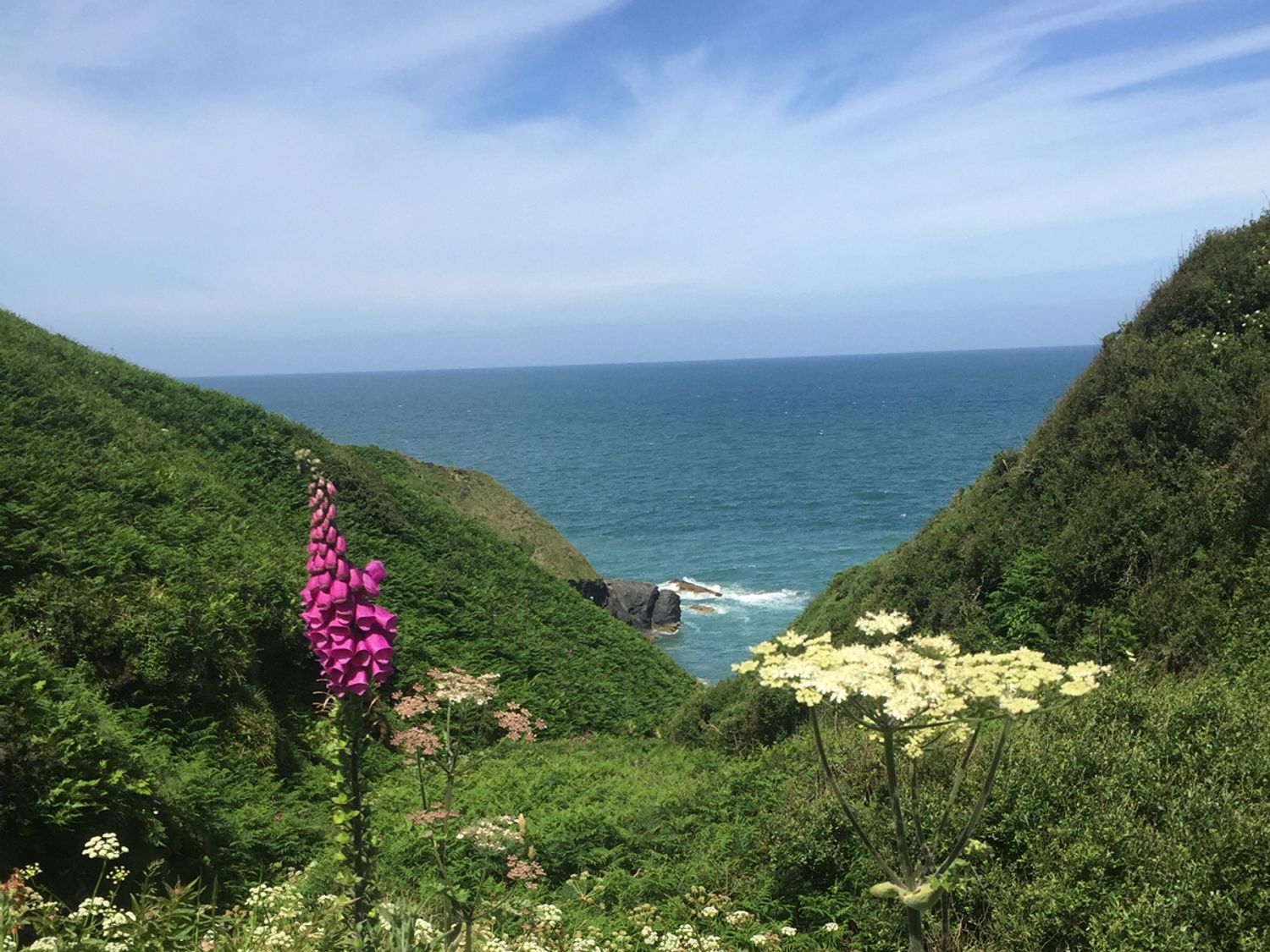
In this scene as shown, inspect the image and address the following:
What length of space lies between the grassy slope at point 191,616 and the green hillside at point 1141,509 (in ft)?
30.4

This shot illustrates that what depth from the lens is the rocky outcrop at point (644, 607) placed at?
40.5 metres

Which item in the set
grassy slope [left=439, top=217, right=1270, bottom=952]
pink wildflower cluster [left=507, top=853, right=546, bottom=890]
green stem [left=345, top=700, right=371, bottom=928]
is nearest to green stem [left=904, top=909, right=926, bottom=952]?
grassy slope [left=439, top=217, right=1270, bottom=952]

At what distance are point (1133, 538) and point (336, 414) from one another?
186 m

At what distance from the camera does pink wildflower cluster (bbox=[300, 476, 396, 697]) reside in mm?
3746

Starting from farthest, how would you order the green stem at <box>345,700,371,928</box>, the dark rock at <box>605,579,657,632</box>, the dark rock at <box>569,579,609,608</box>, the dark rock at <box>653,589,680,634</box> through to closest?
the dark rock at <box>653,589,680,634</box> → the dark rock at <box>605,579,657,632</box> → the dark rock at <box>569,579,609,608</box> → the green stem at <box>345,700,371,928</box>

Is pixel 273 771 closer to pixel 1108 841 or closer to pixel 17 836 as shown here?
pixel 17 836

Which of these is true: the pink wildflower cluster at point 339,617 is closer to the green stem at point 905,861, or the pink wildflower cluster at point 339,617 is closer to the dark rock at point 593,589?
the green stem at point 905,861

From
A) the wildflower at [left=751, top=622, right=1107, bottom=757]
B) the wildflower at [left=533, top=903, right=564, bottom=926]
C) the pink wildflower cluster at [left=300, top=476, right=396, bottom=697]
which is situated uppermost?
the pink wildflower cluster at [left=300, top=476, right=396, bottom=697]

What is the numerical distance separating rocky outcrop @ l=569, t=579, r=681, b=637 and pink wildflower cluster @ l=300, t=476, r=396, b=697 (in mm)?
35650

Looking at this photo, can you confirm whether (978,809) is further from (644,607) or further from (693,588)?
(693,588)

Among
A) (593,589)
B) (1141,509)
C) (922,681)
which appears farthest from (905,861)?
(593,589)

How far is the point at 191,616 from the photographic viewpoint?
12633mm

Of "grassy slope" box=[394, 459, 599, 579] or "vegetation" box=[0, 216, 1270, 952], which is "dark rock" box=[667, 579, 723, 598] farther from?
"vegetation" box=[0, 216, 1270, 952]

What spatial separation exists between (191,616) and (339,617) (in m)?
10.6
